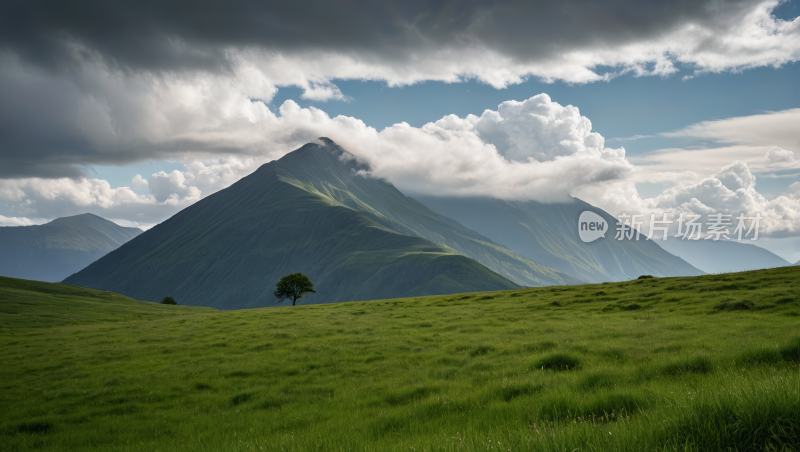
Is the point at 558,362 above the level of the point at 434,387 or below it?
above

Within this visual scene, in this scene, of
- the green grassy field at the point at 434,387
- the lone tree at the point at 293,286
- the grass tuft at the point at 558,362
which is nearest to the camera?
the green grassy field at the point at 434,387

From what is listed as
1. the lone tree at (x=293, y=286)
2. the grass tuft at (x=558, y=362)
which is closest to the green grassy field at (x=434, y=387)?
the grass tuft at (x=558, y=362)

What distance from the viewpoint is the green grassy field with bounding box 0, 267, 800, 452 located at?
15.8ft

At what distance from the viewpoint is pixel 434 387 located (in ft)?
41.0

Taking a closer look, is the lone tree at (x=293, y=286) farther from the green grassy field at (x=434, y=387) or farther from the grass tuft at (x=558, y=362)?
the grass tuft at (x=558, y=362)

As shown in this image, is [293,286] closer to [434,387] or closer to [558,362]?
[434,387]

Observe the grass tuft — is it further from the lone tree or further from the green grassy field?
the lone tree

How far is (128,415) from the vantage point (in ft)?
47.4

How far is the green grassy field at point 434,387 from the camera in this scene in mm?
4816

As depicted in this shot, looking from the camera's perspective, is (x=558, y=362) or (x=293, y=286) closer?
(x=558, y=362)

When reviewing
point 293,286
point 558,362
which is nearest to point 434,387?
point 558,362

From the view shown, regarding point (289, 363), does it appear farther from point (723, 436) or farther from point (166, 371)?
point (723, 436)

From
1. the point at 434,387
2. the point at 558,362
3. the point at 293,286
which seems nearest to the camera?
the point at 434,387

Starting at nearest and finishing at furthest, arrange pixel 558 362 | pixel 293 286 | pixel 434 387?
pixel 434 387 → pixel 558 362 → pixel 293 286
